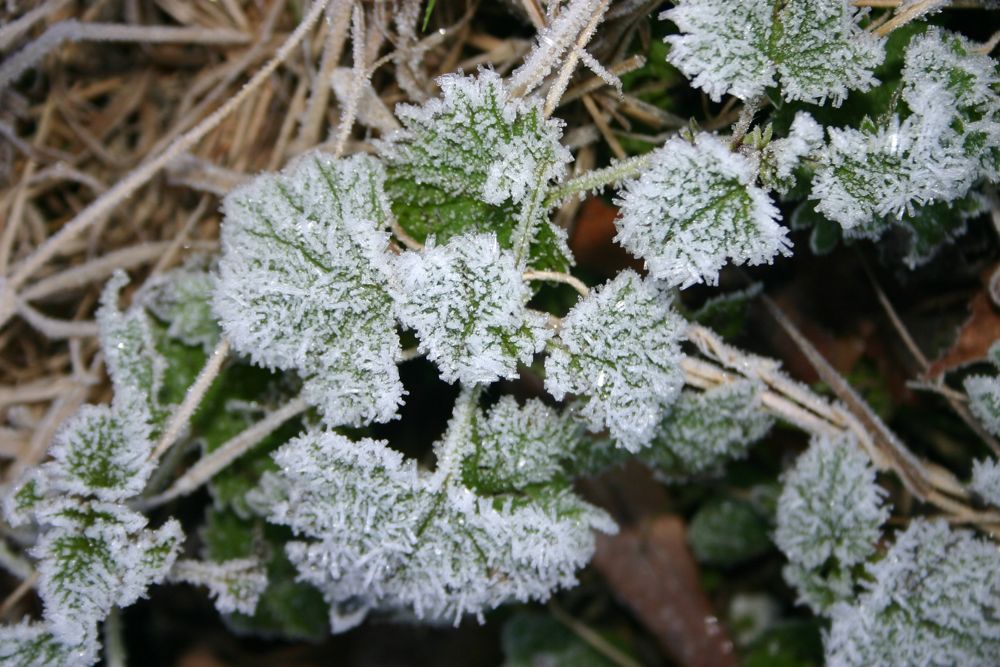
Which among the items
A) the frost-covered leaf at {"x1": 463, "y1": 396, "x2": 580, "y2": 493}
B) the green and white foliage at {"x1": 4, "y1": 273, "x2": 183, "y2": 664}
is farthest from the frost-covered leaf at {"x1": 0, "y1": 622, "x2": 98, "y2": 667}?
the frost-covered leaf at {"x1": 463, "y1": 396, "x2": 580, "y2": 493}

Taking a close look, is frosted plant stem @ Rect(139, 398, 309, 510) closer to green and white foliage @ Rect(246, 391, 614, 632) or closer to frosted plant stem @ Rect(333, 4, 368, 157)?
green and white foliage @ Rect(246, 391, 614, 632)

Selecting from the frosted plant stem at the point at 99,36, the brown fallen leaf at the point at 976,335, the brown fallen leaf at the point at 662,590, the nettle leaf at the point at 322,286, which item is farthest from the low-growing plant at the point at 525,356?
the frosted plant stem at the point at 99,36

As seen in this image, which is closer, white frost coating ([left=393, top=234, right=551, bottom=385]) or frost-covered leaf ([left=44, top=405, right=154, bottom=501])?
white frost coating ([left=393, top=234, right=551, bottom=385])

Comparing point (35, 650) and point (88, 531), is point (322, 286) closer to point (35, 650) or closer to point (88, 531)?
point (88, 531)

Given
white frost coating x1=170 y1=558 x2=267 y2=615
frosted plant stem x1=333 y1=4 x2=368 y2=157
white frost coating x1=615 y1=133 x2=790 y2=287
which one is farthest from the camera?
white frost coating x1=170 y1=558 x2=267 y2=615

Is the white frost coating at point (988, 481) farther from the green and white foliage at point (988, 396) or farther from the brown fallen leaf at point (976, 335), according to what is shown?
the brown fallen leaf at point (976, 335)

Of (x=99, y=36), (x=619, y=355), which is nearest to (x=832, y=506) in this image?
(x=619, y=355)
